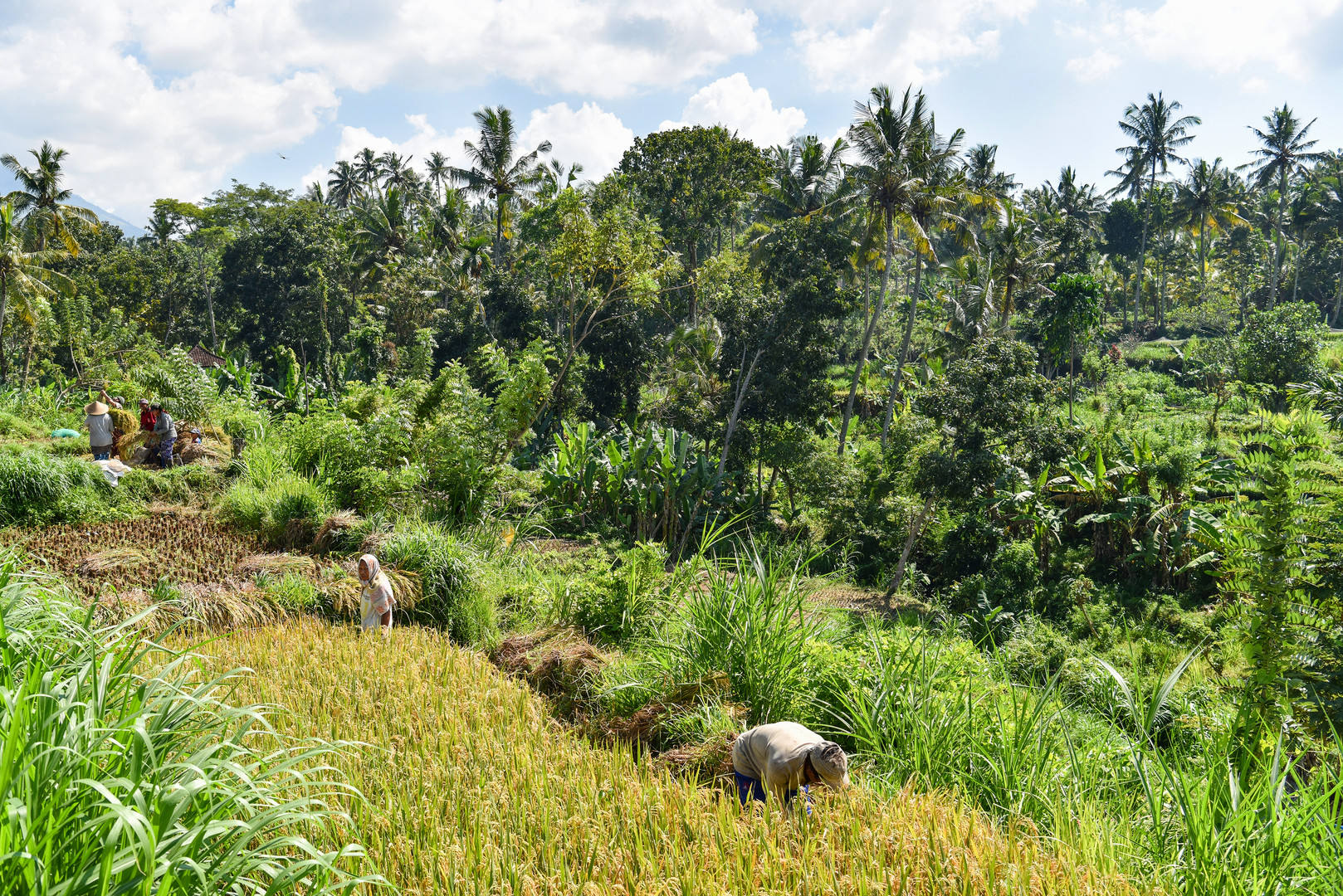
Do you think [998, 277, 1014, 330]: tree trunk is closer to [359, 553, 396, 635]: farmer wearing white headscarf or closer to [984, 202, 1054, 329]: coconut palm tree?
[984, 202, 1054, 329]: coconut palm tree

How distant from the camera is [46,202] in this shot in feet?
97.8

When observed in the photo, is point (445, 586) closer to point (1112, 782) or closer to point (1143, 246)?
point (1112, 782)

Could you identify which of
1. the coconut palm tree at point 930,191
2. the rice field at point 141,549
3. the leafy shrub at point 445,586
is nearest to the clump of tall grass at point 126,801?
the leafy shrub at point 445,586

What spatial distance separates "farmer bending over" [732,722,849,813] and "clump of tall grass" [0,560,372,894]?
196 centimetres

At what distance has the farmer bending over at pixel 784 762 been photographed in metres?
3.81

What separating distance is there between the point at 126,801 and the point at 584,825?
184 cm

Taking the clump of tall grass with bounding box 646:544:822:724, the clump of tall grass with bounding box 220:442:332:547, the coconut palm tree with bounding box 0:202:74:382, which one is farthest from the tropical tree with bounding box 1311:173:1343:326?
the coconut palm tree with bounding box 0:202:74:382

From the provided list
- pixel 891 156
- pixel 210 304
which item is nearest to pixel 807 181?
pixel 891 156

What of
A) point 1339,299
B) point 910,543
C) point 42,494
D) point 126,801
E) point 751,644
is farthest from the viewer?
point 1339,299

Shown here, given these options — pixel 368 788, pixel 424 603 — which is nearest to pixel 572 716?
pixel 368 788

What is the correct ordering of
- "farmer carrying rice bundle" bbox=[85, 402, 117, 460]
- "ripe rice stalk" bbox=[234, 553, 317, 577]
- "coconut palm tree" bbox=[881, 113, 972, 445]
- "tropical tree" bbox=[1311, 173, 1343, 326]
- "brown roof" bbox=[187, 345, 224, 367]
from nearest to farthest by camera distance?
"ripe rice stalk" bbox=[234, 553, 317, 577], "farmer carrying rice bundle" bbox=[85, 402, 117, 460], "coconut palm tree" bbox=[881, 113, 972, 445], "brown roof" bbox=[187, 345, 224, 367], "tropical tree" bbox=[1311, 173, 1343, 326]

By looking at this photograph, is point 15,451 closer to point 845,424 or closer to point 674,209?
point 845,424

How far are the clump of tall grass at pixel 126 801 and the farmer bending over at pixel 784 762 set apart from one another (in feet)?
6.44

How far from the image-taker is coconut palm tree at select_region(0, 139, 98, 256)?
28609 mm
